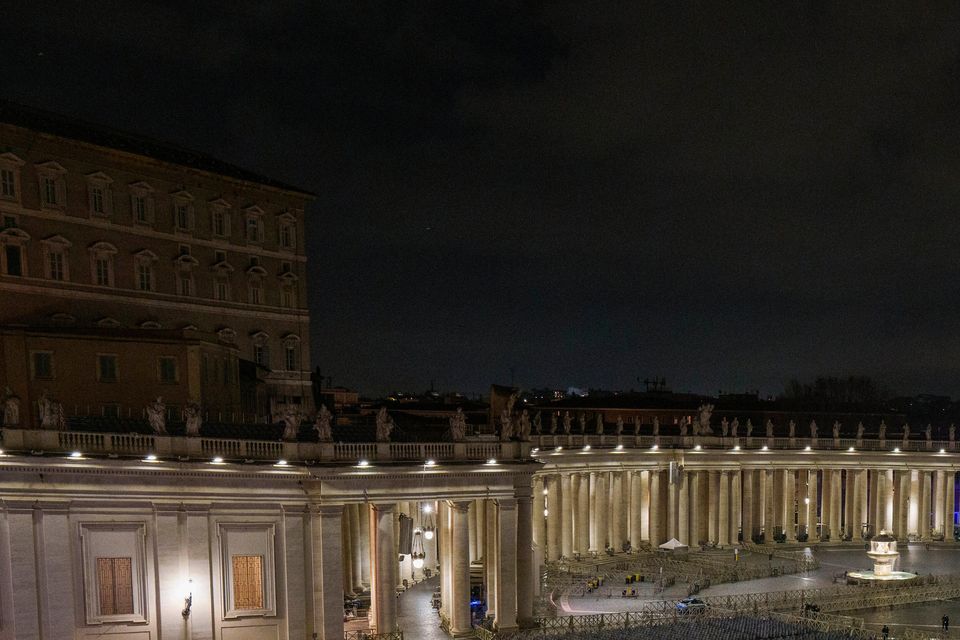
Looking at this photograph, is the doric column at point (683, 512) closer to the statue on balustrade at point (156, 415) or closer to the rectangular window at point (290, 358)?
the rectangular window at point (290, 358)

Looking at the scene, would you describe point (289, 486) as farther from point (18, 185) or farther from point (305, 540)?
point (18, 185)

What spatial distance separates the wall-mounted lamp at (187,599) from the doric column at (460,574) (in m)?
12.4

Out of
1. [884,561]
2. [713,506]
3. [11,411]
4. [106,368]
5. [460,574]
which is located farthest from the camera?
[713,506]

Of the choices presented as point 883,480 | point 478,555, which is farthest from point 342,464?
point 883,480

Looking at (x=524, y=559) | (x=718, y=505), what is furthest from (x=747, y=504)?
(x=524, y=559)

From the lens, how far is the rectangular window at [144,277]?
5103 cm

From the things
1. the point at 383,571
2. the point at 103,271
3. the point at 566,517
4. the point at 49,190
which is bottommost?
the point at 566,517

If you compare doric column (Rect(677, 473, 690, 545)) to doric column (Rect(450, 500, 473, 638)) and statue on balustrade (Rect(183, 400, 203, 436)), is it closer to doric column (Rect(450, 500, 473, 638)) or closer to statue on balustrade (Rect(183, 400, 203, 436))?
doric column (Rect(450, 500, 473, 638))

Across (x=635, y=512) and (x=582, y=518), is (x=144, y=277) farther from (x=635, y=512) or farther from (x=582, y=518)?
(x=635, y=512)

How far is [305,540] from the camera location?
103 ft

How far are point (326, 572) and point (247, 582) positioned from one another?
137 inches

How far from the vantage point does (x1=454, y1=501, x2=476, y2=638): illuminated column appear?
113 ft

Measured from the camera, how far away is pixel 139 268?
51.0 metres

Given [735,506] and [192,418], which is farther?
[735,506]
